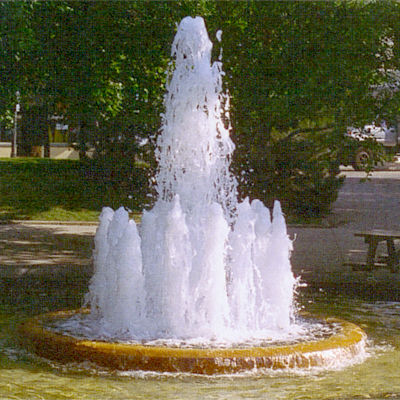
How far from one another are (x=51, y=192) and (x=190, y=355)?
1426 cm

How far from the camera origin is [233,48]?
544 inches

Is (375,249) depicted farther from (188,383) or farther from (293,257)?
(188,383)

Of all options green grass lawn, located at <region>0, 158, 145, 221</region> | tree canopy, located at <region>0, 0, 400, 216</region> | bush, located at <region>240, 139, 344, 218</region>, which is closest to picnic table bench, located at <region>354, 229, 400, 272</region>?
tree canopy, located at <region>0, 0, 400, 216</region>

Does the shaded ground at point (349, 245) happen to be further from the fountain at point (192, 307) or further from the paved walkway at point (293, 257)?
the fountain at point (192, 307)

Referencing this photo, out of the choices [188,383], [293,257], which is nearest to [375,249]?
[293,257]

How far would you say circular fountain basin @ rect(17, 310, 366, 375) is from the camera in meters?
6.20

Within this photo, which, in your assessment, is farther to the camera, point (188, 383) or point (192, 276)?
point (192, 276)

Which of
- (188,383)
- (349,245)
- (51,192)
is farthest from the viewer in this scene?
(51,192)

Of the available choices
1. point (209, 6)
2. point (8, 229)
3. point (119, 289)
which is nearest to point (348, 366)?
point (119, 289)

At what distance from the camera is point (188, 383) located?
604 centimetres

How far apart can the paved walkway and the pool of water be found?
3214 mm

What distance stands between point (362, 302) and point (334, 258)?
3.10 metres

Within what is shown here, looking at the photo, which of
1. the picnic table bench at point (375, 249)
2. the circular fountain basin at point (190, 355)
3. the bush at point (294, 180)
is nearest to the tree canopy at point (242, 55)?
the picnic table bench at point (375, 249)

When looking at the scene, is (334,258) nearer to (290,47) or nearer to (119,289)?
(290,47)
